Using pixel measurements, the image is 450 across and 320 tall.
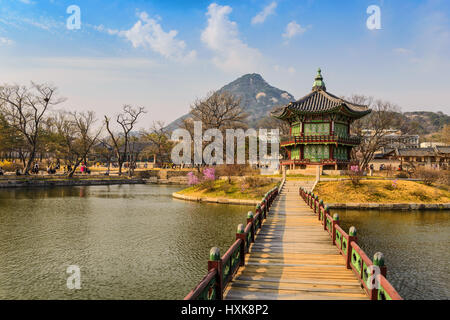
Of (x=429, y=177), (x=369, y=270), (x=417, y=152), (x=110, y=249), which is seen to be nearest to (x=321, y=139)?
(x=429, y=177)

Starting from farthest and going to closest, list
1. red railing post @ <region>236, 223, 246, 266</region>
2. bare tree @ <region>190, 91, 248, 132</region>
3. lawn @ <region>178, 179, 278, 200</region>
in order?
bare tree @ <region>190, 91, 248, 132</region>
lawn @ <region>178, 179, 278, 200</region>
red railing post @ <region>236, 223, 246, 266</region>

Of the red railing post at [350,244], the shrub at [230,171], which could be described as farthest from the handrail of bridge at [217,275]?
the shrub at [230,171]

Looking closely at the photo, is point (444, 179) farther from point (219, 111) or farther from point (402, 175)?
point (219, 111)

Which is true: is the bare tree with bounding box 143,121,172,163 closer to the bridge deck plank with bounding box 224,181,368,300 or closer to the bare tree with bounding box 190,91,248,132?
the bare tree with bounding box 190,91,248,132

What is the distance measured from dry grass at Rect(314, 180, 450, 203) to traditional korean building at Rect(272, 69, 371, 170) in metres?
9.16

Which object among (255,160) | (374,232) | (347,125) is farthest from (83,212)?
(255,160)

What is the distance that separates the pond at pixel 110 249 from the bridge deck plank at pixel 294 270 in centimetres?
244

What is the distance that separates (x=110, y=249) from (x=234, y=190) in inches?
734

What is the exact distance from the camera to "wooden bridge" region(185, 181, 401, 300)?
6406 mm

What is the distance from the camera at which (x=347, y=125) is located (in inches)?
1663

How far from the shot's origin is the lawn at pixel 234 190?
99.3ft

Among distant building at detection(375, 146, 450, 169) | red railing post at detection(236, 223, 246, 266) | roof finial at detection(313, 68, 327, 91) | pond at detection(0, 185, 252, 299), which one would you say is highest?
roof finial at detection(313, 68, 327, 91)

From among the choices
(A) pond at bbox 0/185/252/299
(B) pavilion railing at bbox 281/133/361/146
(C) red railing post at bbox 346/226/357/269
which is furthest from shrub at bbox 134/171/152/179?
(C) red railing post at bbox 346/226/357/269

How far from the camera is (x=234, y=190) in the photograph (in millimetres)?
31844
